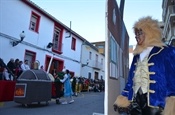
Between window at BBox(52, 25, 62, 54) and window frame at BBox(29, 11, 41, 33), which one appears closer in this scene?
window frame at BBox(29, 11, 41, 33)

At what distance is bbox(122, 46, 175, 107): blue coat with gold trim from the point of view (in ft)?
6.93

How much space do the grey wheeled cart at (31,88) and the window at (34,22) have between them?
7.37 metres

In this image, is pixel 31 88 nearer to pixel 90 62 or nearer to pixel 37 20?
pixel 37 20

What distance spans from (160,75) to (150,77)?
107mm

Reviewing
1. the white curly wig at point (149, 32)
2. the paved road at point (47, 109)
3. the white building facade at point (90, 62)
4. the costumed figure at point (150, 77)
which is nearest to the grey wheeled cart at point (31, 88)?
the paved road at point (47, 109)

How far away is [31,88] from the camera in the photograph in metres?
6.18

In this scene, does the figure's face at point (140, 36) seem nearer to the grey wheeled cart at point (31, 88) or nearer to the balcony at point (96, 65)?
the grey wheeled cart at point (31, 88)

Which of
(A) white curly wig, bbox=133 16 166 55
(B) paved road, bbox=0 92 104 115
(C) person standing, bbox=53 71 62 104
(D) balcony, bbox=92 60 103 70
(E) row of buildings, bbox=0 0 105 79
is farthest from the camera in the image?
(D) balcony, bbox=92 60 103 70

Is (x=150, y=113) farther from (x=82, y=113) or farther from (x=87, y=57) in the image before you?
(x=87, y=57)

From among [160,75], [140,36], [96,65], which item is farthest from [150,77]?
[96,65]

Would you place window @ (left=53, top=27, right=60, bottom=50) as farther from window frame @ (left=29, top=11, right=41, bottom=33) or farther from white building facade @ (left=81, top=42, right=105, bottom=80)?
white building facade @ (left=81, top=42, right=105, bottom=80)

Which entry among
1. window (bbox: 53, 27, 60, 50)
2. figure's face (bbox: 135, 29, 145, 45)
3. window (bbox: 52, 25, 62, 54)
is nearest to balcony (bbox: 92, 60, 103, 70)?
window (bbox: 52, 25, 62, 54)

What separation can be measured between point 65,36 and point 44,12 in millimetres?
3919

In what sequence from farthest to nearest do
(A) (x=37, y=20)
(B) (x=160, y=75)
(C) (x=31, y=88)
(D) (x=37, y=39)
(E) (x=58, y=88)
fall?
(A) (x=37, y=20), (D) (x=37, y=39), (E) (x=58, y=88), (C) (x=31, y=88), (B) (x=160, y=75)
